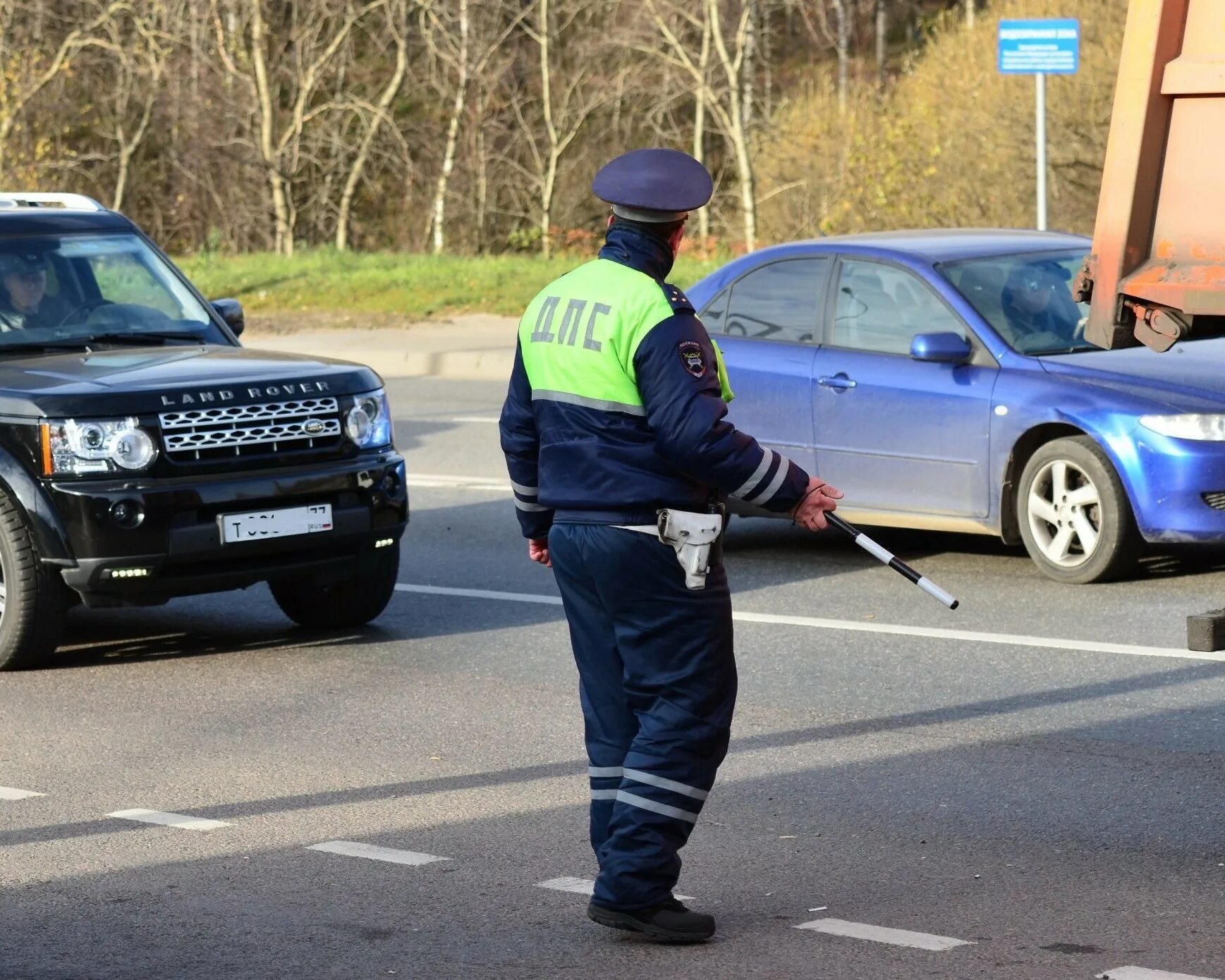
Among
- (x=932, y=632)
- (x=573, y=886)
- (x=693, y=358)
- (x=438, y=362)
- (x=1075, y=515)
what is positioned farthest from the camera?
(x=438, y=362)

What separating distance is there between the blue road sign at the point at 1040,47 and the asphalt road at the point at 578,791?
27.1ft

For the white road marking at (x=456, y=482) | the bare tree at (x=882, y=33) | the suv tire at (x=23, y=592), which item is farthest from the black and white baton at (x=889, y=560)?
the bare tree at (x=882, y=33)

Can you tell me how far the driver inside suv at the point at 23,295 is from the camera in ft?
29.8

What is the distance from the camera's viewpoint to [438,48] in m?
35.0

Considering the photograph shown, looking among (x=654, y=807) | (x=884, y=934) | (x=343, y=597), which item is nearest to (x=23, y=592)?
(x=343, y=597)

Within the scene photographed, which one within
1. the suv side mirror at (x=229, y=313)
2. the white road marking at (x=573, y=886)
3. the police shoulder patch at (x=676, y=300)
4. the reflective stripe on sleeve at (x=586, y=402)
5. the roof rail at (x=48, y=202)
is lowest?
the white road marking at (x=573, y=886)

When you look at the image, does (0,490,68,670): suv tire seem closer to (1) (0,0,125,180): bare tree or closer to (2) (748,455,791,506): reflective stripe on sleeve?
(2) (748,455,791,506): reflective stripe on sleeve

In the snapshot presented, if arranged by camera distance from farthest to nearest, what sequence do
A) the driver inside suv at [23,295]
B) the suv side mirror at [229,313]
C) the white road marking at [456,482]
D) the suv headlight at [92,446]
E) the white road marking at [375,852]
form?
the white road marking at [456,482] → the suv side mirror at [229,313] → the driver inside suv at [23,295] → the suv headlight at [92,446] → the white road marking at [375,852]

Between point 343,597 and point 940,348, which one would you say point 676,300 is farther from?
point 940,348

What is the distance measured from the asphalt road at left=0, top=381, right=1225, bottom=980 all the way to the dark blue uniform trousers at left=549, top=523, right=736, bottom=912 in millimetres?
217

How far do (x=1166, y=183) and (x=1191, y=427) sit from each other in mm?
3604

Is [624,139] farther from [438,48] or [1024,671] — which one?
[1024,671]

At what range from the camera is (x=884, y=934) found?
16.0 feet

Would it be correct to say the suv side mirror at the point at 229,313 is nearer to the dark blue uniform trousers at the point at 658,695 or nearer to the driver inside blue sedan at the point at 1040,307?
the driver inside blue sedan at the point at 1040,307
